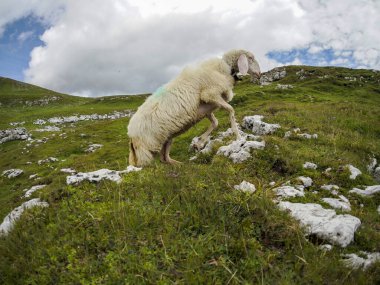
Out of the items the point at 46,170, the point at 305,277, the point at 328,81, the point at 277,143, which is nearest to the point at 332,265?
the point at 305,277

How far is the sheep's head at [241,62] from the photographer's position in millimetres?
11598

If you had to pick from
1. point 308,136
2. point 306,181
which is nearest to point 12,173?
point 308,136

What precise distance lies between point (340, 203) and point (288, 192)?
3.38 feet

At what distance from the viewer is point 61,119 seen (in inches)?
2499

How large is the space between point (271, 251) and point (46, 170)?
76.4 ft

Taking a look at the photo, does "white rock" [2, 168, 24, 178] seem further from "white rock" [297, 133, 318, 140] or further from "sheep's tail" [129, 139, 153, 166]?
"white rock" [297, 133, 318, 140]

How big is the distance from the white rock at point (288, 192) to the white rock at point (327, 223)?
88 cm

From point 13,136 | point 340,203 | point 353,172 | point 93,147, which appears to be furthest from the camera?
point 13,136

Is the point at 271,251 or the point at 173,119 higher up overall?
the point at 173,119

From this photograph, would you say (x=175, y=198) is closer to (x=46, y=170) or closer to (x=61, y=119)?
(x=46, y=170)

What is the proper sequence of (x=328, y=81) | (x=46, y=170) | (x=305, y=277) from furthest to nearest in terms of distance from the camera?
(x=328, y=81) < (x=46, y=170) < (x=305, y=277)

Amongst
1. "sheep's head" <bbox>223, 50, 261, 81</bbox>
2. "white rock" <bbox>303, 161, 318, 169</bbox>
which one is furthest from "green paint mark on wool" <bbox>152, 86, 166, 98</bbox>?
"white rock" <bbox>303, 161, 318, 169</bbox>

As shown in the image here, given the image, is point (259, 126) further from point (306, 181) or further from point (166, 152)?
point (306, 181)

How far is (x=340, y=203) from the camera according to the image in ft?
22.9
